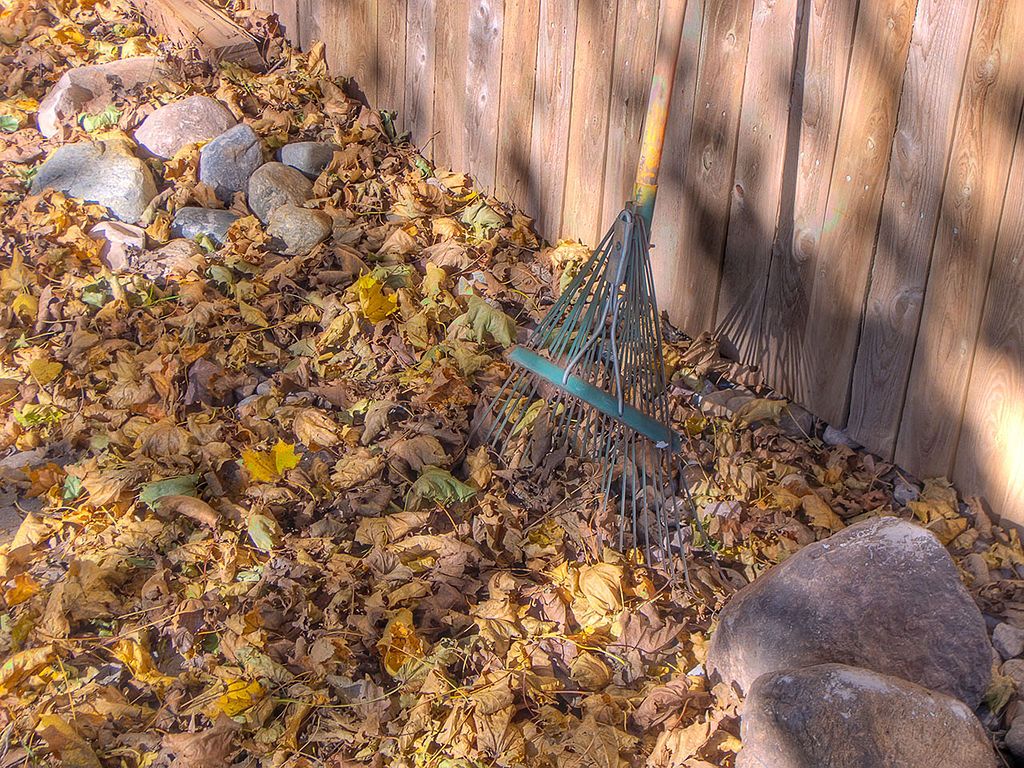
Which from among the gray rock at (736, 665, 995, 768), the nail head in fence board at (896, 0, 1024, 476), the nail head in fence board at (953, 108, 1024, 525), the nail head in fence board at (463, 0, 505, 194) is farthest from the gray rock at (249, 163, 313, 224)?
the gray rock at (736, 665, 995, 768)

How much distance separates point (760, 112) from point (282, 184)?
1890 millimetres

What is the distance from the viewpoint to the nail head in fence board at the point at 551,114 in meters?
3.53

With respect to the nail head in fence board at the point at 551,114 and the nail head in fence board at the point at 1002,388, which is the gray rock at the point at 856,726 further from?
the nail head in fence board at the point at 551,114

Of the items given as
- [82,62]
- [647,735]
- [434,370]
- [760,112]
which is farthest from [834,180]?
[82,62]

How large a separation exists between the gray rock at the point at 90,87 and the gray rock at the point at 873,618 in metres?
3.47

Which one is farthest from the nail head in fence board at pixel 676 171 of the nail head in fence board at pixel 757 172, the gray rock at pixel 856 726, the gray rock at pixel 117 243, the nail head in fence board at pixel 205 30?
the nail head in fence board at pixel 205 30

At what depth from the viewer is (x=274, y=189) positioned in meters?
4.04

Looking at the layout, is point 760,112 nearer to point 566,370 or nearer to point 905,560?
point 566,370

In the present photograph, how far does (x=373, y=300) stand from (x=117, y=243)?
1037 millimetres

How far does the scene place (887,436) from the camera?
2922 millimetres

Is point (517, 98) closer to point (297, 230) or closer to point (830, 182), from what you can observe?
point (297, 230)

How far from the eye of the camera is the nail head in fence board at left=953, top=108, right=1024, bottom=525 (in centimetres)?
248

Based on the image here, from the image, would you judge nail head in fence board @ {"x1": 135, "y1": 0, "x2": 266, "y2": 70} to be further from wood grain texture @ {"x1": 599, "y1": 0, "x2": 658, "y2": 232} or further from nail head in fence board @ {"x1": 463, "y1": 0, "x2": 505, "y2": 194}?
wood grain texture @ {"x1": 599, "y1": 0, "x2": 658, "y2": 232}

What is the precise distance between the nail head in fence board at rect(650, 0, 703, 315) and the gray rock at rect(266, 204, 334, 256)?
1228mm
